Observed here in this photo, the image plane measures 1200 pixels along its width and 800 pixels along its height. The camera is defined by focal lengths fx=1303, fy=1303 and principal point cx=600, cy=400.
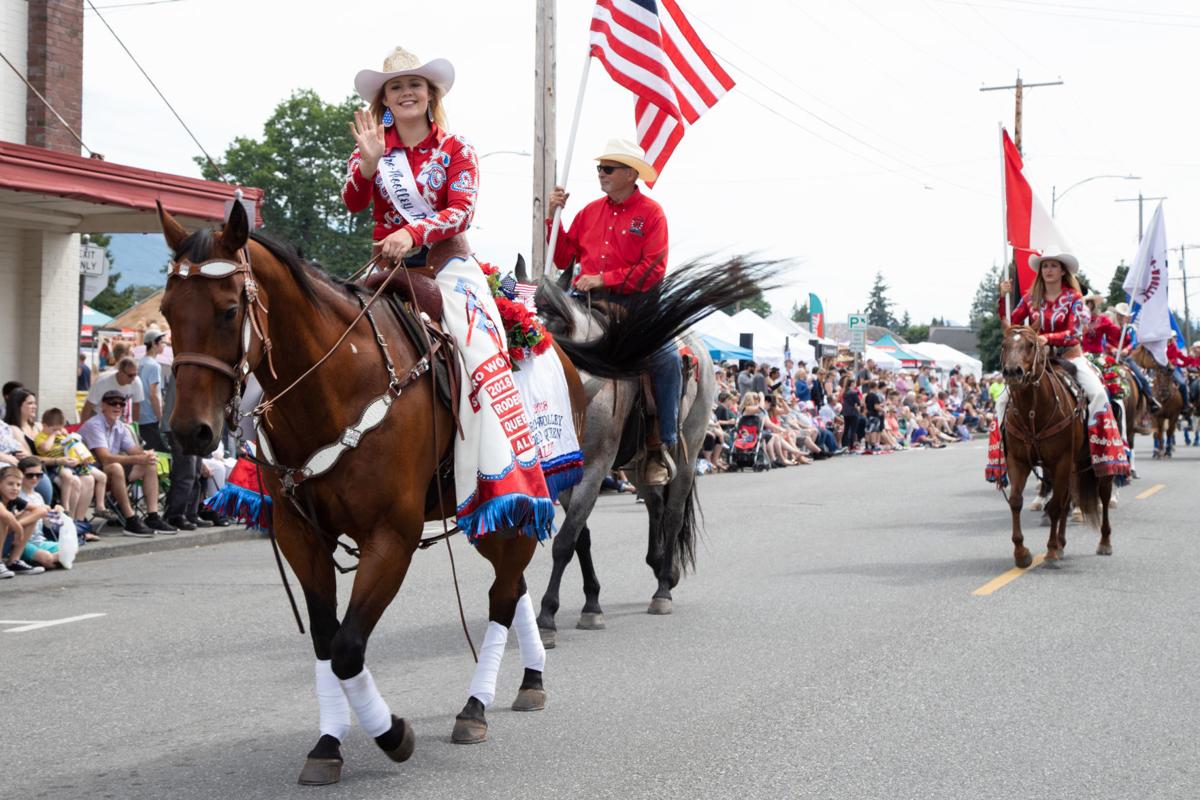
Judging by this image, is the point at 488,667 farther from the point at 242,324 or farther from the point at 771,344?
the point at 771,344

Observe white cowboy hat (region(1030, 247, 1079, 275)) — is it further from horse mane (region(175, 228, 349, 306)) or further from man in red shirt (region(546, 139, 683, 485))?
horse mane (region(175, 228, 349, 306))

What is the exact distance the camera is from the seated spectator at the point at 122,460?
13031 mm

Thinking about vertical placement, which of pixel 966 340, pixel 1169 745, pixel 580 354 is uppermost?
pixel 966 340

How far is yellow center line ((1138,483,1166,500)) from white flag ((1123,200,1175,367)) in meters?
1.81

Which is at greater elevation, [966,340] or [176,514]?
[966,340]

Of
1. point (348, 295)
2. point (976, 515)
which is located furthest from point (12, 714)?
point (976, 515)

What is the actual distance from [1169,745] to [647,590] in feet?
15.3

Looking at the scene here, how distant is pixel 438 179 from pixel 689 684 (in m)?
2.79

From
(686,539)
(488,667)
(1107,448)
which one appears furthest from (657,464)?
(1107,448)

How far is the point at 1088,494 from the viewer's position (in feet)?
36.4

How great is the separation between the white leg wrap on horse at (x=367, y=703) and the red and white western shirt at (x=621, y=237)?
3998 mm

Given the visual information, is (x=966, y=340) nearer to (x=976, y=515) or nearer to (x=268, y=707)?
(x=976, y=515)

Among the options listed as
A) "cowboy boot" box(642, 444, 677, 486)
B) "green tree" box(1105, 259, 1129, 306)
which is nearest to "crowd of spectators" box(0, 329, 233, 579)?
"cowboy boot" box(642, 444, 677, 486)

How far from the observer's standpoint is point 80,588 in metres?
10.1
